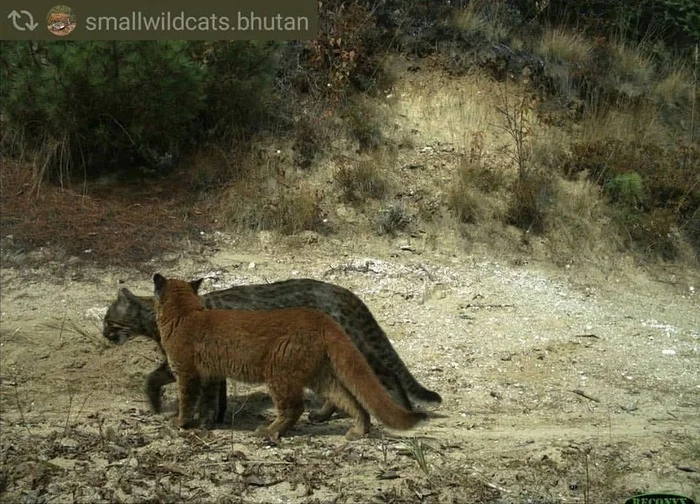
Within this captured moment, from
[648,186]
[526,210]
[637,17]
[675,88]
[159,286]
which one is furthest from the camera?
[637,17]

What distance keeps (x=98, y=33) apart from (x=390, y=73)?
526 centimetres

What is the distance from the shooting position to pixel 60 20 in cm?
1355

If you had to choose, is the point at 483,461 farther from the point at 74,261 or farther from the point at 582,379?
the point at 74,261

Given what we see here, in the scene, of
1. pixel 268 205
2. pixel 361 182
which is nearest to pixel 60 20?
pixel 268 205

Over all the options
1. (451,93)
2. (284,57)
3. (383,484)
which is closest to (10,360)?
(383,484)

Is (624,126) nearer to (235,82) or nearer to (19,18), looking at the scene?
(235,82)

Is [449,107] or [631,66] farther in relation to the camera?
[631,66]

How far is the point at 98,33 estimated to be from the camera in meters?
13.4

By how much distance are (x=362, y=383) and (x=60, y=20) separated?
8.65 m

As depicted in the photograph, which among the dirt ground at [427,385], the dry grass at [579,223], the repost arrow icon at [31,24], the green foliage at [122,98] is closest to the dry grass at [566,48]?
the dry grass at [579,223]

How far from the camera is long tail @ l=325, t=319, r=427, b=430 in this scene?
7.30 metres

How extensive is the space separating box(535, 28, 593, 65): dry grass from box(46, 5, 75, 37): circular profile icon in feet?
27.6

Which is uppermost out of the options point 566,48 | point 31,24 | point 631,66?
point 31,24

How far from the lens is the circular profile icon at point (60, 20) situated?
13.5 meters
